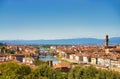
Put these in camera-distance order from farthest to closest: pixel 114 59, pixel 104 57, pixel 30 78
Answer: pixel 104 57, pixel 114 59, pixel 30 78

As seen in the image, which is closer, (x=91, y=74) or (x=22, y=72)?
(x=22, y=72)

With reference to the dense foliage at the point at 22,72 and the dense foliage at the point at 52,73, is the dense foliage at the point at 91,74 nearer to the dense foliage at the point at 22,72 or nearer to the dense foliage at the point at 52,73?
the dense foliage at the point at 52,73

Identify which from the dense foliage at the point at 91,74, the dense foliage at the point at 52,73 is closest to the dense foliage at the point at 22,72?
the dense foliage at the point at 52,73

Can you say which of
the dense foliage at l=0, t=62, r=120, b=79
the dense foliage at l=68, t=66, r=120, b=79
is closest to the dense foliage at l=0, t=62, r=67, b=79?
the dense foliage at l=0, t=62, r=120, b=79

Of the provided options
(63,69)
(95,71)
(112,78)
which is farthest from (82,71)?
(63,69)

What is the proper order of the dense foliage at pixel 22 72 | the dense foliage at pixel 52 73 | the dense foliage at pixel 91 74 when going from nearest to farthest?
the dense foliage at pixel 22 72
the dense foliage at pixel 52 73
the dense foliage at pixel 91 74

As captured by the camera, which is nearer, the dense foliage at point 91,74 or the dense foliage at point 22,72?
the dense foliage at point 22,72

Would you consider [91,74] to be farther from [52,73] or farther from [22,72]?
[22,72]

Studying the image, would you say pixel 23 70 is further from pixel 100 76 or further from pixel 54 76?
pixel 100 76

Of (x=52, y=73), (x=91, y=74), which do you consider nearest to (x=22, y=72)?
(x=52, y=73)

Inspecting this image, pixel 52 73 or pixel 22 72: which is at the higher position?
pixel 22 72

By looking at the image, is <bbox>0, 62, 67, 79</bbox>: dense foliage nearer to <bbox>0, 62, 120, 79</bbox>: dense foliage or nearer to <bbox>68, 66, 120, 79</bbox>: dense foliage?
<bbox>0, 62, 120, 79</bbox>: dense foliage
